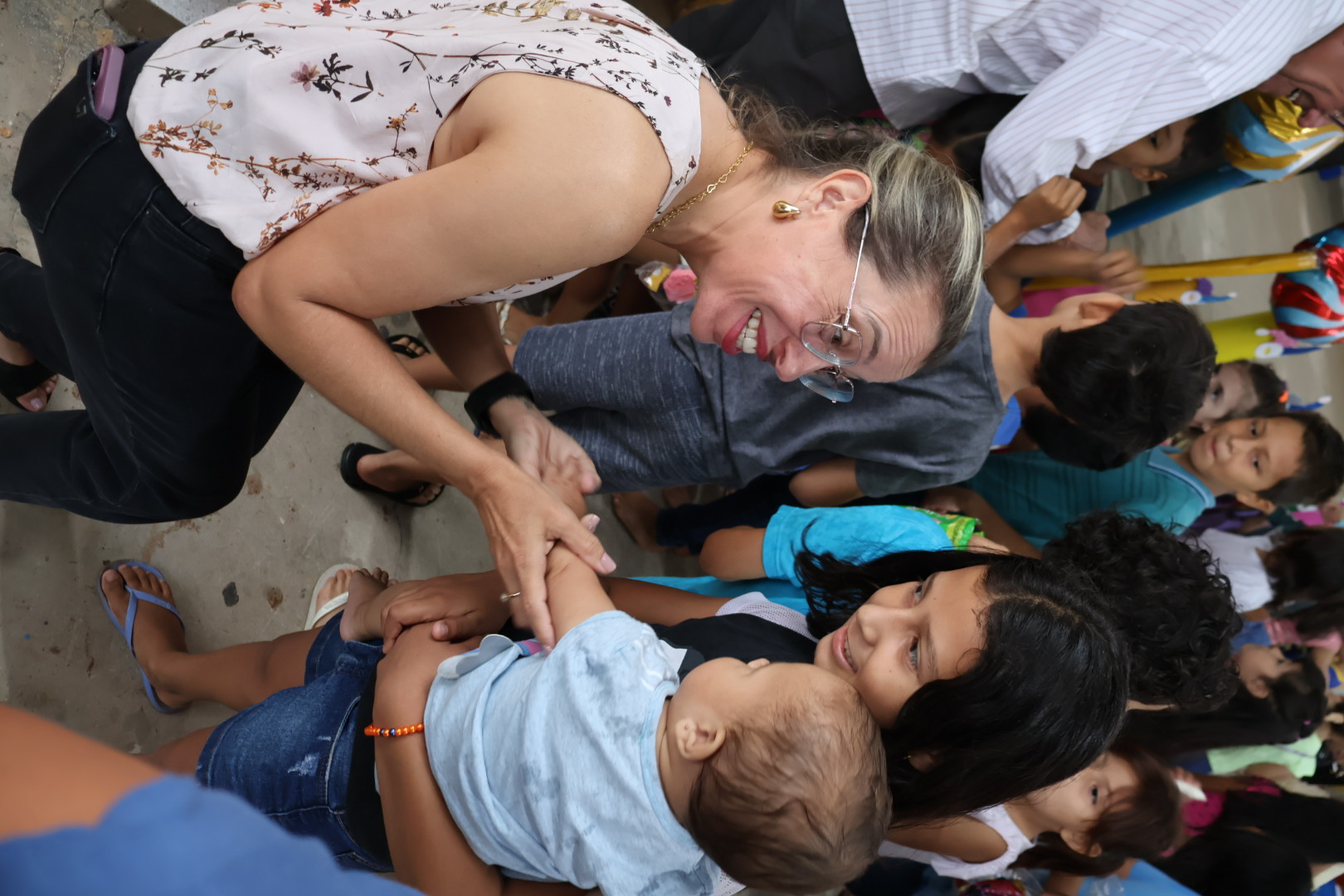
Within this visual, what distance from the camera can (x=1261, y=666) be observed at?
3379 mm

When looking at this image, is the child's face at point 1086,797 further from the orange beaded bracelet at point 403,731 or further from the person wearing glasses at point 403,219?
the orange beaded bracelet at point 403,731

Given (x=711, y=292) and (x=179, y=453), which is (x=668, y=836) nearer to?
(x=711, y=292)

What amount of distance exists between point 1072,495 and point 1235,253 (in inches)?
169

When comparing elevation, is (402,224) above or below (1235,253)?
above

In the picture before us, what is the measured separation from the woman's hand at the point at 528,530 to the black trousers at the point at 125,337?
51 cm

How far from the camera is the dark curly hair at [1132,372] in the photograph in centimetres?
220

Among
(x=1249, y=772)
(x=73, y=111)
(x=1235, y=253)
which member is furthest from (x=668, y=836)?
(x=1235, y=253)

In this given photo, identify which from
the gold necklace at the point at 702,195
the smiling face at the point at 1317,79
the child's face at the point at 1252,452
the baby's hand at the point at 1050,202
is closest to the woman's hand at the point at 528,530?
the gold necklace at the point at 702,195

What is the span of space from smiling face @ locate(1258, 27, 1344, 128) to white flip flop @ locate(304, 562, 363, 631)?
127 inches

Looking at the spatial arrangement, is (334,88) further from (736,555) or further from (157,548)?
(157,548)

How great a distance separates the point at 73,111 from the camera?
121cm

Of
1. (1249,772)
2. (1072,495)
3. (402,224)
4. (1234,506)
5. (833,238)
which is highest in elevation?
(402,224)

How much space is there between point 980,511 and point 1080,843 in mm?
1078

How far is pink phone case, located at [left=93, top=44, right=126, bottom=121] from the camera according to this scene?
3.85 ft
